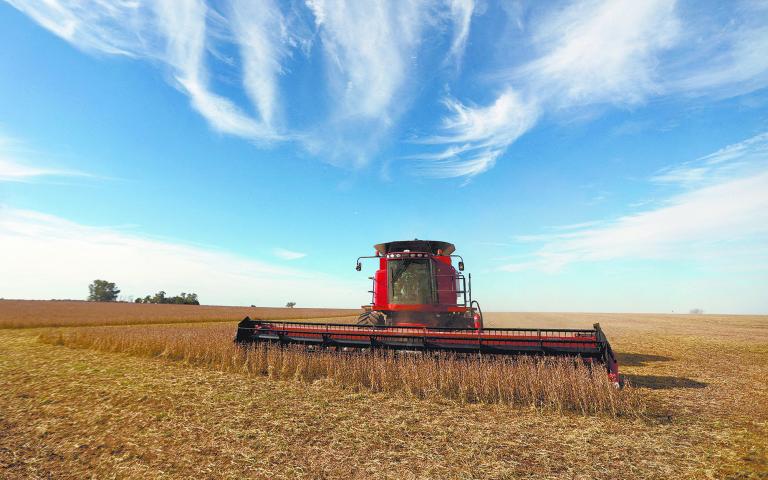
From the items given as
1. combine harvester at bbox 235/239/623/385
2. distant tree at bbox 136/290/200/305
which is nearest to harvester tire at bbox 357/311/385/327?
combine harvester at bbox 235/239/623/385

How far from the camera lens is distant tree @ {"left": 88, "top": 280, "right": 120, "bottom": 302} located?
85.9 meters

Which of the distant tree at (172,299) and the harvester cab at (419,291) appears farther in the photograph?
the distant tree at (172,299)

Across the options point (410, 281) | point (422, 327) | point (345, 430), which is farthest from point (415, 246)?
point (345, 430)

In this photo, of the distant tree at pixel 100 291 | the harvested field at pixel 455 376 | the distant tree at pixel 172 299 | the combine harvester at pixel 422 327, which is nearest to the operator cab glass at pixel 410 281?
the combine harvester at pixel 422 327

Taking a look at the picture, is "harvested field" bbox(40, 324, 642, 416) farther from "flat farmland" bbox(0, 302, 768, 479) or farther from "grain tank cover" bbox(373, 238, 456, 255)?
"grain tank cover" bbox(373, 238, 456, 255)

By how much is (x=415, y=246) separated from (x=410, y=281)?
1.00 metres

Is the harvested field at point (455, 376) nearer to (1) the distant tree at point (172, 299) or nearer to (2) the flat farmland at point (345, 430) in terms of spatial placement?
(2) the flat farmland at point (345, 430)

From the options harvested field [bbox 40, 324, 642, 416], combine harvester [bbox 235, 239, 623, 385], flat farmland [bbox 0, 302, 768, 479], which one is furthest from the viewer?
combine harvester [bbox 235, 239, 623, 385]

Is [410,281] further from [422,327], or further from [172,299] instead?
[172,299]

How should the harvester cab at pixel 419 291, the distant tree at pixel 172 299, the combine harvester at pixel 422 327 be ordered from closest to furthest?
the combine harvester at pixel 422 327 → the harvester cab at pixel 419 291 → the distant tree at pixel 172 299

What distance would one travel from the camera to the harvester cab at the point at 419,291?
9617 millimetres

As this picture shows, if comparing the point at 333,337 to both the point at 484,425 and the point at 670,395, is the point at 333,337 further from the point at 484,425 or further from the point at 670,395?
the point at 670,395

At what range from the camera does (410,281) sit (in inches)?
→ 393

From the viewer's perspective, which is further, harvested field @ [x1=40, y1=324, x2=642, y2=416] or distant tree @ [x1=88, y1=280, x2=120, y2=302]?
distant tree @ [x1=88, y1=280, x2=120, y2=302]
